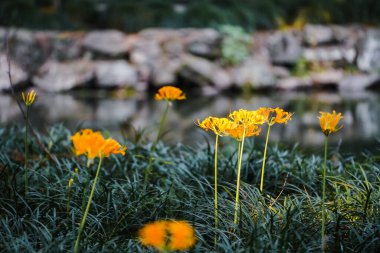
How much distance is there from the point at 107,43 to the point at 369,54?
31.0ft

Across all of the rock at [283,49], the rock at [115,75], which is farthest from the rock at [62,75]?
the rock at [283,49]

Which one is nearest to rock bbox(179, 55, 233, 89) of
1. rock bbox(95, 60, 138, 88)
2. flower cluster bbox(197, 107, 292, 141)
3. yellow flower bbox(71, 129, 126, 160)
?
rock bbox(95, 60, 138, 88)

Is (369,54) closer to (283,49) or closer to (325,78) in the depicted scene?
(325,78)

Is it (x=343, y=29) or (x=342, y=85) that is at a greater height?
(x=343, y=29)

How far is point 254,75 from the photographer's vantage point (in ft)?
45.7

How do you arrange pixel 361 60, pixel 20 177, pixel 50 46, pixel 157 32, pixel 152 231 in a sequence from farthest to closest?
1. pixel 361 60
2. pixel 157 32
3. pixel 50 46
4. pixel 20 177
5. pixel 152 231

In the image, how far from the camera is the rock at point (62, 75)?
12625 millimetres

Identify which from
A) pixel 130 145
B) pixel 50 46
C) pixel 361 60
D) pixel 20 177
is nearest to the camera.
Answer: pixel 20 177

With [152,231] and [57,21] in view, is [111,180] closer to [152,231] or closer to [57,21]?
[152,231]

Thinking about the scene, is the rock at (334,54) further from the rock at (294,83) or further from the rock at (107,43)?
the rock at (107,43)

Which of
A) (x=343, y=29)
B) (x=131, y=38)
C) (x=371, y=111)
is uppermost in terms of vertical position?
(x=343, y=29)

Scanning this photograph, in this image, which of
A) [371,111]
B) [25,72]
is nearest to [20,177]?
[371,111]

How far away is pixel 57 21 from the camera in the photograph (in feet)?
48.7

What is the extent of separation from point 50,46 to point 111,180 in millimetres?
11802
